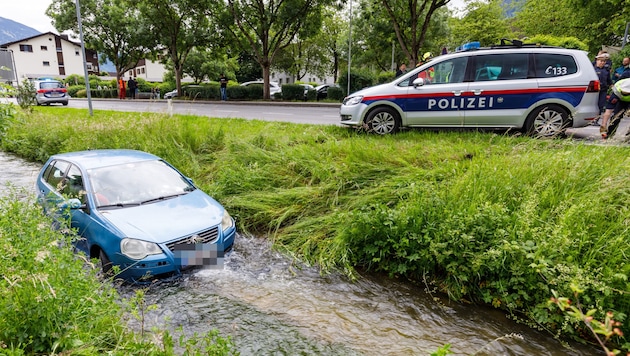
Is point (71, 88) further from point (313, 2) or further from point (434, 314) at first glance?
point (434, 314)

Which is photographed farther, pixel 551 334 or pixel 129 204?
pixel 129 204

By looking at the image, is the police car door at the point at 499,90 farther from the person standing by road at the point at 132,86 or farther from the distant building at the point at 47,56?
the distant building at the point at 47,56

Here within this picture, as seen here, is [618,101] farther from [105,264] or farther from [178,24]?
[178,24]

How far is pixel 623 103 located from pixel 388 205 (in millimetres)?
6135

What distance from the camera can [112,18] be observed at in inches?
1389

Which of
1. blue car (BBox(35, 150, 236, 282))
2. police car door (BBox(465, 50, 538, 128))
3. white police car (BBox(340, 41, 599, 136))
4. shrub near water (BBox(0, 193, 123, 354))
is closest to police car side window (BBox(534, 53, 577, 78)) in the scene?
white police car (BBox(340, 41, 599, 136))

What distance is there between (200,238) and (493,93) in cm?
643

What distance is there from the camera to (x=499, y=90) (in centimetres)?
755

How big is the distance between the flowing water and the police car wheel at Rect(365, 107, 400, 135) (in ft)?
14.5

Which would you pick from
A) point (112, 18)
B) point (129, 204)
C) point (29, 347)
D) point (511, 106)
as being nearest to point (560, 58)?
point (511, 106)

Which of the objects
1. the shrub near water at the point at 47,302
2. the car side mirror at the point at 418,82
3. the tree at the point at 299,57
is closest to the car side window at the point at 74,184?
the shrub near water at the point at 47,302

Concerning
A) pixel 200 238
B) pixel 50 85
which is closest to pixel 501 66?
pixel 200 238

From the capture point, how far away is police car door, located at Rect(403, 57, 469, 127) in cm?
785

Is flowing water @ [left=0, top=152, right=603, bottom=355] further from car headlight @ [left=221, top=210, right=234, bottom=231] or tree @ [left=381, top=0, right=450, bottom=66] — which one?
tree @ [left=381, top=0, right=450, bottom=66]
